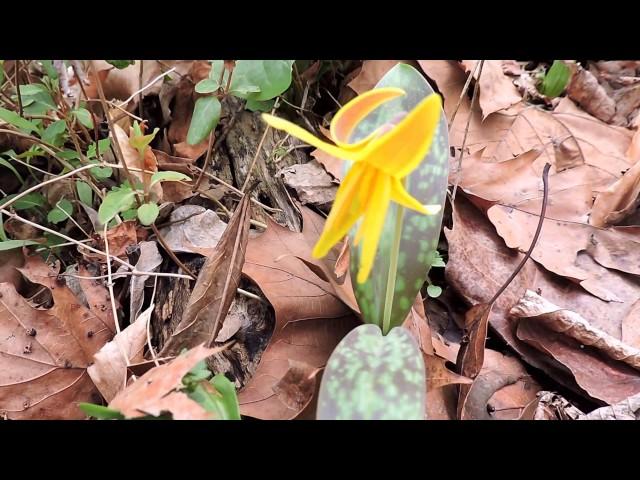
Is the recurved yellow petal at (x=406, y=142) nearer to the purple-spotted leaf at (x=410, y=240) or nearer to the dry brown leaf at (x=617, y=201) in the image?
the purple-spotted leaf at (x=410, y=240)

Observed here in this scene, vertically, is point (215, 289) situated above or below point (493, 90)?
below

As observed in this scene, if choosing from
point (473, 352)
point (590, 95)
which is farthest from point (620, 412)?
point (590, 95)

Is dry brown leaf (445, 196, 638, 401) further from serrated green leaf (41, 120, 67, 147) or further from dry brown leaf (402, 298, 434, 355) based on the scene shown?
serrated green leaf (41, 120, 67, 147)

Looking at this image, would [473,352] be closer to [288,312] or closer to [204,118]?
[288,312]

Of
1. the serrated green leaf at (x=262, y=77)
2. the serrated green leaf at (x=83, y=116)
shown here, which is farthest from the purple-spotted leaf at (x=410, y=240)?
the serrated green leaf at (x=83, y=116)

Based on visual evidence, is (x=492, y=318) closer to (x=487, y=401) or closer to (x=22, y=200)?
(x=487, y=401)

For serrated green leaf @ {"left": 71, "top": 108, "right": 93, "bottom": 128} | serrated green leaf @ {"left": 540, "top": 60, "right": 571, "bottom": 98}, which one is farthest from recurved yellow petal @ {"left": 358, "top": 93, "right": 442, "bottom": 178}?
serrated green leaf @ {"left": 540, "top": 60, "right": 571, "bottom": 98}
